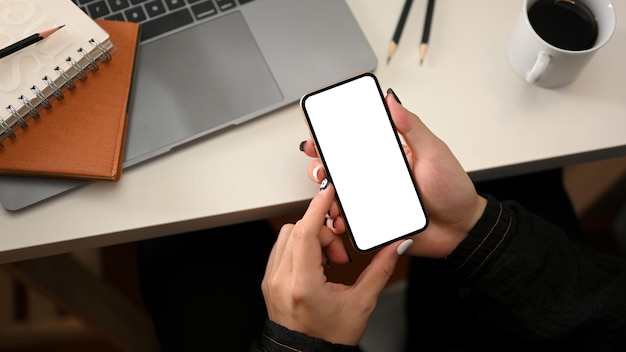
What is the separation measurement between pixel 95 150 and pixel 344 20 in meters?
0.31

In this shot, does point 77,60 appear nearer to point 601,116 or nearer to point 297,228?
point 297,228

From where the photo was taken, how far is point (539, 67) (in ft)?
2.04

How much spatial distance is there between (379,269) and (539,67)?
0.27 m

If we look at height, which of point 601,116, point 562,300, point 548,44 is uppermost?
point 548,44

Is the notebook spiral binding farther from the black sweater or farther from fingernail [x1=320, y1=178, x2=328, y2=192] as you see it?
the black sweater

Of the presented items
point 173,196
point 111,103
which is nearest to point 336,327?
point 173,196

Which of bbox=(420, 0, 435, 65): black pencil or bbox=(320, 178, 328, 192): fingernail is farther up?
bbox=(420, 0, 435, 65): black pencil

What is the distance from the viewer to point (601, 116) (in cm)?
66

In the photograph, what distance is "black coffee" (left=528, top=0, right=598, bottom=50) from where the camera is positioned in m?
0.63

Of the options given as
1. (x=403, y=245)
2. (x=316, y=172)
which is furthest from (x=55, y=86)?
(x=403, y=245)

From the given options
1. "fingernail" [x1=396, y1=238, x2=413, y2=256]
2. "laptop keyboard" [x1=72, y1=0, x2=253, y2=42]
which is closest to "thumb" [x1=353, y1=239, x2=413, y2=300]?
"fingernail" [x1=396, y1=238, x2=413, y2=256]

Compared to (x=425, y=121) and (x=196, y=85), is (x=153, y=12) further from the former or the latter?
(x=425, y=121)

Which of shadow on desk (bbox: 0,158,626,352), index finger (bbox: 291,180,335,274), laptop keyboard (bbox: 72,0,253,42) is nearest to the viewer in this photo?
index finger (bbox: 291,180,335,274)

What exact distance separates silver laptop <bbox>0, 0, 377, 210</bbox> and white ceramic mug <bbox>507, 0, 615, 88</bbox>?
0.16 m
